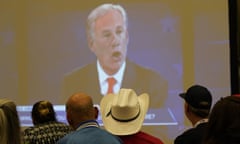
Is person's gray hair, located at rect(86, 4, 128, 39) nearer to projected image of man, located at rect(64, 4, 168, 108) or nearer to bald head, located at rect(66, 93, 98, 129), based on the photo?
projected image of man, located at rect(64, 4, 168, 108)

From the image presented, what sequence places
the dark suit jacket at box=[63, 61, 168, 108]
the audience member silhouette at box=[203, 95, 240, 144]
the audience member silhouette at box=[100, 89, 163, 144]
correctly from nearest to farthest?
the audience member silhouette at box=[203, 95, 240, 144]
the audience member silhouette at box=[100, 89, 163, 144]
the dark suit jacket at box=[63, 61, 168, 108]

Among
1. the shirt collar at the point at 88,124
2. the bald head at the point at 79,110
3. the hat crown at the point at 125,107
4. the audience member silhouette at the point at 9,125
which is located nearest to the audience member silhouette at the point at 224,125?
the audience member silhouette at the point at 9,125

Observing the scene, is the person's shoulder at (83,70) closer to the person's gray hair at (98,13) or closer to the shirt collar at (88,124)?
the person's gray hair at (98,13)

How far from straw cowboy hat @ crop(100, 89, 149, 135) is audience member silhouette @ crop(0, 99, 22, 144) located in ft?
2.80

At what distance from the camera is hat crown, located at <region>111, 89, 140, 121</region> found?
8.45 feet

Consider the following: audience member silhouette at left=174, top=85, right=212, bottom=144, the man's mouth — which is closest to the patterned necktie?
the man's mouth

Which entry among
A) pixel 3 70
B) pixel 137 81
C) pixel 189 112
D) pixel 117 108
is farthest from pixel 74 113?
pixel 3 70

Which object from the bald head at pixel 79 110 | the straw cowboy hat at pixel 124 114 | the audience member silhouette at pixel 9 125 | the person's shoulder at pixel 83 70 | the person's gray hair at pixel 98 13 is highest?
the person's gray hair at pixel 98 13

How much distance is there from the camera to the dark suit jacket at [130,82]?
507cm

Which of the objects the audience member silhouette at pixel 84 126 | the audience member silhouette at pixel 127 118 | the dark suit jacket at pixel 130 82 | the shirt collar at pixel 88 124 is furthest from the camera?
the dark suit jacket at pixel 130 82

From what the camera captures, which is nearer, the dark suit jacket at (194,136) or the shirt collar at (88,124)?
the shirt collar at (88,124)

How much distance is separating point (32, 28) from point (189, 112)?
2.84 meters

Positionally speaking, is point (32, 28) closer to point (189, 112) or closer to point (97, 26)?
Result: point (97, 26)

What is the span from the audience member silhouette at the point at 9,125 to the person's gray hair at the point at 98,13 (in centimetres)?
349
